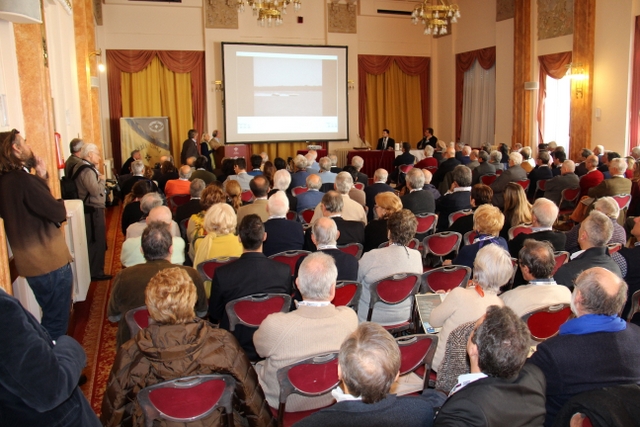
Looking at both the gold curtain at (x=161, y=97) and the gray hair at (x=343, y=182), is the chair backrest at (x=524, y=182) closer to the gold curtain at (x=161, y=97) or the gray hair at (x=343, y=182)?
the gray hair at (x=343, y=182)

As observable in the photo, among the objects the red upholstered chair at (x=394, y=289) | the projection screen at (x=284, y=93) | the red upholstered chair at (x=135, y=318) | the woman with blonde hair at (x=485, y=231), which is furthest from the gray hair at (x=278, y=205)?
the projection screen at (x=284, y=93)

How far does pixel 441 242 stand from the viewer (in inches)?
202

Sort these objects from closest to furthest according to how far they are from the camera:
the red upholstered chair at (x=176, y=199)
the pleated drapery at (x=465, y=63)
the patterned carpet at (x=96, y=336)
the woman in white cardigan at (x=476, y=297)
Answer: the woman in white cardigan at (x=476, y=297) < the patterned carpet at (x=96, y=336) < the red upholstered chair at (x=176, y=199) < the pleated drapery at (x=465, y=63)

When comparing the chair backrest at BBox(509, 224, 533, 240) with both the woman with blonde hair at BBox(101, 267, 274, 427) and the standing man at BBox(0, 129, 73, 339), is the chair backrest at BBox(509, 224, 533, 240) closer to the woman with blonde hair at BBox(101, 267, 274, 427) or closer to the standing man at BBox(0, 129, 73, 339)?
the woman with blonde hair at BBox(101, 267, 274, 427)

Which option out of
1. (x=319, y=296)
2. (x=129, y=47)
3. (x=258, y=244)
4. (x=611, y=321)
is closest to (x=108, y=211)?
(x=129, y=47)

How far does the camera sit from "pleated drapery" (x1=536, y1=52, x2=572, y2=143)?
1270 cm

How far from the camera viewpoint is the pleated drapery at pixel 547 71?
1270cm

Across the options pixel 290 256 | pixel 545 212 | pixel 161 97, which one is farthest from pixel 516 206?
pixel 161 97

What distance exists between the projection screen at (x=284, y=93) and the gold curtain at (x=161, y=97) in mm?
997

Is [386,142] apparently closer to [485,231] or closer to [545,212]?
[545,212]

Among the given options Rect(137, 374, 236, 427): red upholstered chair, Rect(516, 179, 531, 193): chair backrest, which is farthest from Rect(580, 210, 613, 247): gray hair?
Rect(516, 179, 531, 193): chair backrest

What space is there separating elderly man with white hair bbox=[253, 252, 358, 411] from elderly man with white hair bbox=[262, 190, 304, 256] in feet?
6.39

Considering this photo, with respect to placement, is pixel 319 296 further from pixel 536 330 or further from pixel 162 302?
pixel 536 330

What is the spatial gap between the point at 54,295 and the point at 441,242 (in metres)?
3.08
